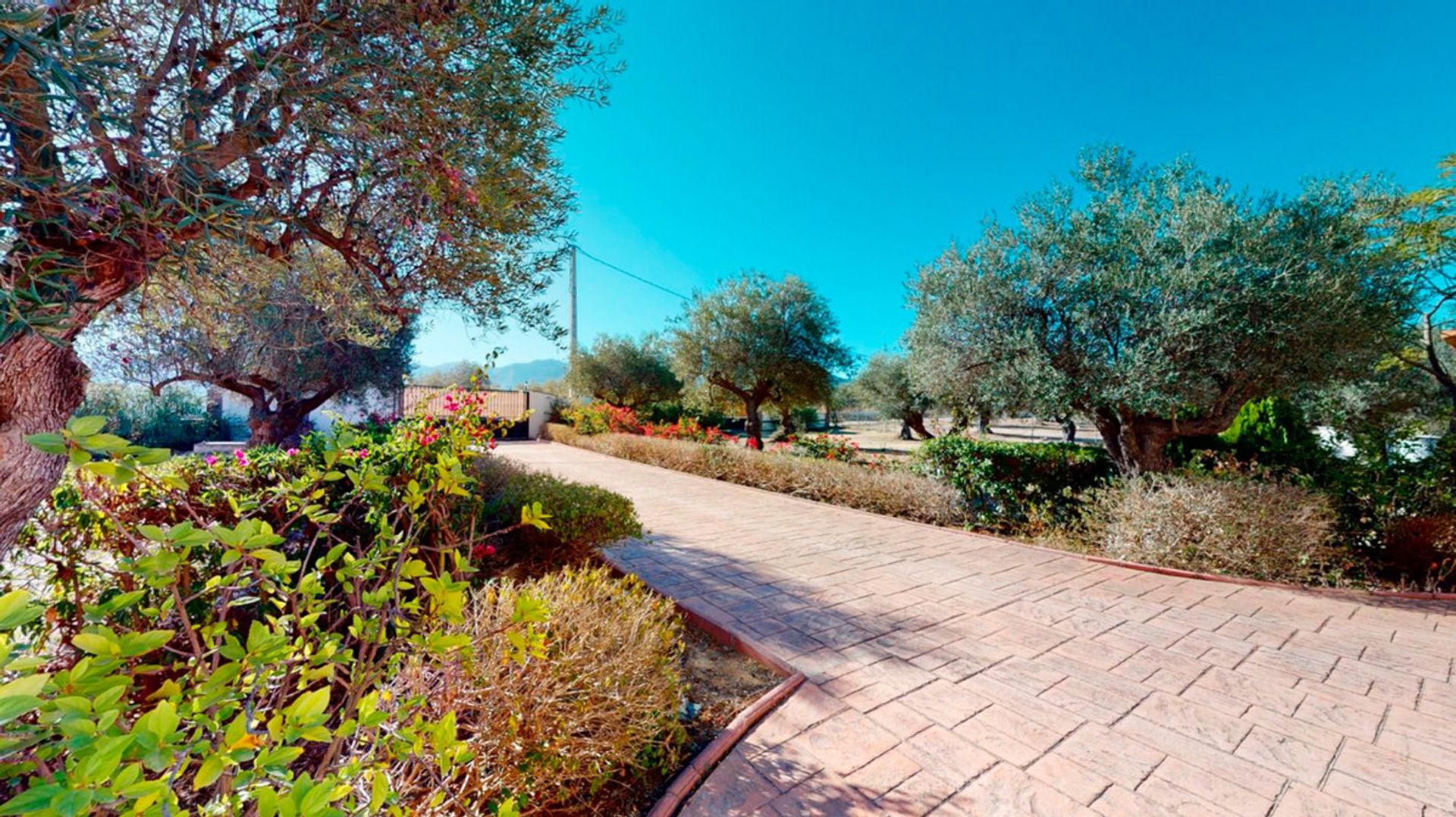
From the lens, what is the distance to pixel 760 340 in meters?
15.5

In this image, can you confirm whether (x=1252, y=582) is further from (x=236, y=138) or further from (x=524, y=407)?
(x=524, y=407)

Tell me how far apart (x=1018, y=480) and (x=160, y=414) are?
68.9ft

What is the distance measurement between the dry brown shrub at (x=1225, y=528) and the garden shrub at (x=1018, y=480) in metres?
1.16

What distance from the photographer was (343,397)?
11516mm

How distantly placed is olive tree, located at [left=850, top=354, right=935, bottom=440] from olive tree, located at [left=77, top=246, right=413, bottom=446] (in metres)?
17.2

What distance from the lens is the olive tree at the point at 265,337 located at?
3.02 m

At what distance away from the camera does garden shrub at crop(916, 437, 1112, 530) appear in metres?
6.71

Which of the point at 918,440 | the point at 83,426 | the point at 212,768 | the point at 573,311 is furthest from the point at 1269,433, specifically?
the point at 573,311

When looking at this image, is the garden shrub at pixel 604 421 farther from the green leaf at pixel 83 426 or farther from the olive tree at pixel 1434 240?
the olive tree at pixel 1434 240

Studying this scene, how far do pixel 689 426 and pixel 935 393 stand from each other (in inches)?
279

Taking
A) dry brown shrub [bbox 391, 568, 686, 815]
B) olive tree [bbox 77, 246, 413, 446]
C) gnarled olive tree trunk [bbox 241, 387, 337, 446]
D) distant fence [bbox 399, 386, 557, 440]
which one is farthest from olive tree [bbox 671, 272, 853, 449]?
dry brown shrub [bbox 391, 568, 686, 815]

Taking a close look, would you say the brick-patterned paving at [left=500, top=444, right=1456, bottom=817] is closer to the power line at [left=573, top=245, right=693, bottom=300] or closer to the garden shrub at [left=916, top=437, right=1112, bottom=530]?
the garden shrub at [left=916, top=437, right=1112, bottom=530]

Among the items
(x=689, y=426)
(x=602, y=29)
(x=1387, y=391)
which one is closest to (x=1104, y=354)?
(x=602, y=29)

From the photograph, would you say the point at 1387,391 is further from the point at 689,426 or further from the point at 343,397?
the point at 343,397
